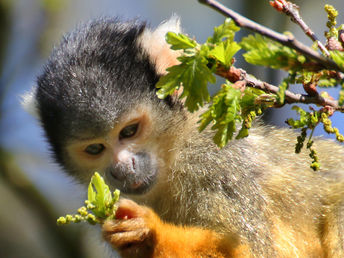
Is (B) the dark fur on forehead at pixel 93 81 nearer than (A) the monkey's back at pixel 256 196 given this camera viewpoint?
No

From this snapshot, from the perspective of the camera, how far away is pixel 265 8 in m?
9.44

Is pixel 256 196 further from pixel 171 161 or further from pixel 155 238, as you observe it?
pixel 155 238

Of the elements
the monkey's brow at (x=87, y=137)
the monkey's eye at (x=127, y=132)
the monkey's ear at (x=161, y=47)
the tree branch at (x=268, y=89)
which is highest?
the tree branch at (x=268, y=89)

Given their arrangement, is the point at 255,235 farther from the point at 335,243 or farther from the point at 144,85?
the point at 144,85

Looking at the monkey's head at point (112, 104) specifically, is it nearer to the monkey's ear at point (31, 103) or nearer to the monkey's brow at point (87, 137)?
the monkey's brow at point (87, 137)

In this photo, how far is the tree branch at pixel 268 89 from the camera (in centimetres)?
225

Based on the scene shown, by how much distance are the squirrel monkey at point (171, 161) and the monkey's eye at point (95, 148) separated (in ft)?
0.03

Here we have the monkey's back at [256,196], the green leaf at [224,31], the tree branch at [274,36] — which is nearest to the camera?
the tree branch at [274,36]

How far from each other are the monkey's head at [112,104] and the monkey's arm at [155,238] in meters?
Result: 0.56

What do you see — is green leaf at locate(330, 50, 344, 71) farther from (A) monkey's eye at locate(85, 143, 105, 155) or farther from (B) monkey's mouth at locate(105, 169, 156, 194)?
(A) monkey's eye at locate(85, 143, 105, 155)

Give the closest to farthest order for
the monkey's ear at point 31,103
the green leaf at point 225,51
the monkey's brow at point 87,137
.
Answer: the green leaf at point 225,51, the monkey's brow at point 87,137, the monkey's ear at point 31,103

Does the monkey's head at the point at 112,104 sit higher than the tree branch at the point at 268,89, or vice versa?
the tree branch at the point at 268,89

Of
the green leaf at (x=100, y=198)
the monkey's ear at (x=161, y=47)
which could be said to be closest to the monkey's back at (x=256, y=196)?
the monkey's ear at (x=161, y=47)

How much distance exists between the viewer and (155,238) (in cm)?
347
